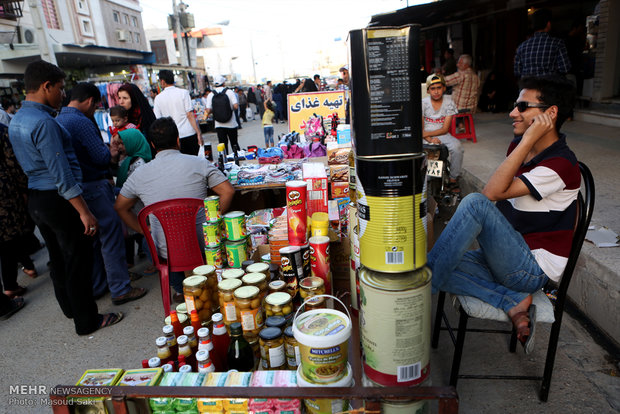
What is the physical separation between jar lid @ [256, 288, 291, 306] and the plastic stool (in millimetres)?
7166

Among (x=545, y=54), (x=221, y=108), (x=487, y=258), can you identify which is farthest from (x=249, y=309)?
(x=221, y=108)

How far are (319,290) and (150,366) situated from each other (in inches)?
34.8

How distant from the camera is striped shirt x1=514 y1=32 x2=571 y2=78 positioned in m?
6.34

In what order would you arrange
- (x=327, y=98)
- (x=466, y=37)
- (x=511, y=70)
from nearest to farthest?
(x=327, y=98)
(x=511, y=70)
(x=466, y=37)

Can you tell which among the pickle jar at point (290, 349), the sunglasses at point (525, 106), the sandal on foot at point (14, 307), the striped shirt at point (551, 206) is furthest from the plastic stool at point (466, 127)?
the sandal on foot at point (14, 307)

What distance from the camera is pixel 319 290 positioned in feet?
6.72

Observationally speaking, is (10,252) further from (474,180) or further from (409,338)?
(474,180)

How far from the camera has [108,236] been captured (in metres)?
3.82

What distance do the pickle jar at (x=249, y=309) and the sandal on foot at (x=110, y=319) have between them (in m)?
2.25

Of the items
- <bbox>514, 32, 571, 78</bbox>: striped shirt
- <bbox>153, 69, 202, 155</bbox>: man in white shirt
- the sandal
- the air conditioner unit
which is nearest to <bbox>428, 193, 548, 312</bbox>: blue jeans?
Result: the sandal

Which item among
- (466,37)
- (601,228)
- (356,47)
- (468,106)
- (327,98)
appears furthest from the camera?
(466,37)

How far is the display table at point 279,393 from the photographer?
139 centimetres

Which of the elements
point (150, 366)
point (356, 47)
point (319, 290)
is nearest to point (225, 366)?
point (150, 366)

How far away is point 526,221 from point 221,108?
709 cm
